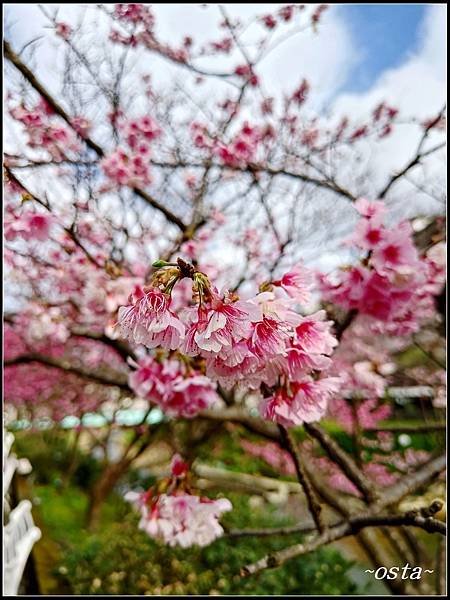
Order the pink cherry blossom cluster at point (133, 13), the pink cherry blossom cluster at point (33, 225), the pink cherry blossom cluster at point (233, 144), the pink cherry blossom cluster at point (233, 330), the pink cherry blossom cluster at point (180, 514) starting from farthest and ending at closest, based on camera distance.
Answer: the pink cherry blossom cluster at point (233, 144) → the pink cherry blossom cluster at point (133, 13) → the pink cherry blossom cluster at point (33, 225) → the pink cherry blossom cluster at point (180, 514) → the pink cherry blossom cluster at point (233, 330)

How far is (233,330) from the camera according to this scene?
32.0 inches

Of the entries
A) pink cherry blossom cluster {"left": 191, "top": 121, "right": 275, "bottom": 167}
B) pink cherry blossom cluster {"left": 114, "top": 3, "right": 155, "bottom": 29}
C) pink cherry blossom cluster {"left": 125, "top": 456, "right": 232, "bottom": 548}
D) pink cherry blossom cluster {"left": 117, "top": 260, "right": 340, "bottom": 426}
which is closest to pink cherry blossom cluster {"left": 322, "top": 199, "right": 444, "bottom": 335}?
pink cherry blossom cluster {"left": 117, "top": 260, "right": 340, "bottom": 426}

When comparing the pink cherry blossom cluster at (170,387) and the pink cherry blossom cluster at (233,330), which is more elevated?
the pink cherry blossom cluster at (170,387)

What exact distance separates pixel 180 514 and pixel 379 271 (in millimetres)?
949

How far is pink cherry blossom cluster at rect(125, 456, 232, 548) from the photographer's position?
1.39m

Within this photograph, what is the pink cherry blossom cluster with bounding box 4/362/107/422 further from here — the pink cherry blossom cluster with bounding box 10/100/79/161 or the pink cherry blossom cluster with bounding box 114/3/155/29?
the pink cherry blossom cluster with bounding box 114/3/155/29

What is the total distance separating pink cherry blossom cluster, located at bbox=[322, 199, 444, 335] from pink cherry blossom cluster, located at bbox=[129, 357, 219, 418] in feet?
1.79

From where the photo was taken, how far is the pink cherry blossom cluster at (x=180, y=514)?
1392 mm

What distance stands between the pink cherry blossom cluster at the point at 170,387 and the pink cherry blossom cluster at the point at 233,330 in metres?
0.44

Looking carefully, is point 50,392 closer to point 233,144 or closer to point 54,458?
point 54,458

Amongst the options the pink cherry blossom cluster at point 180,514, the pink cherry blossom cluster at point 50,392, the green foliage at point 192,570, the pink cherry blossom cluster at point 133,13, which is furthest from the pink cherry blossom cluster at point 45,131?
the pink cherry blossom cluster at point 50,392

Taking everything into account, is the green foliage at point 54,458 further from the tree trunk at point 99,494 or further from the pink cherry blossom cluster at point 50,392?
the tree trunk at point 99,494

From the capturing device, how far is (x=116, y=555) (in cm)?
402

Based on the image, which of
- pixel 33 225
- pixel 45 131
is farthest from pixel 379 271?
pixel 45 131
